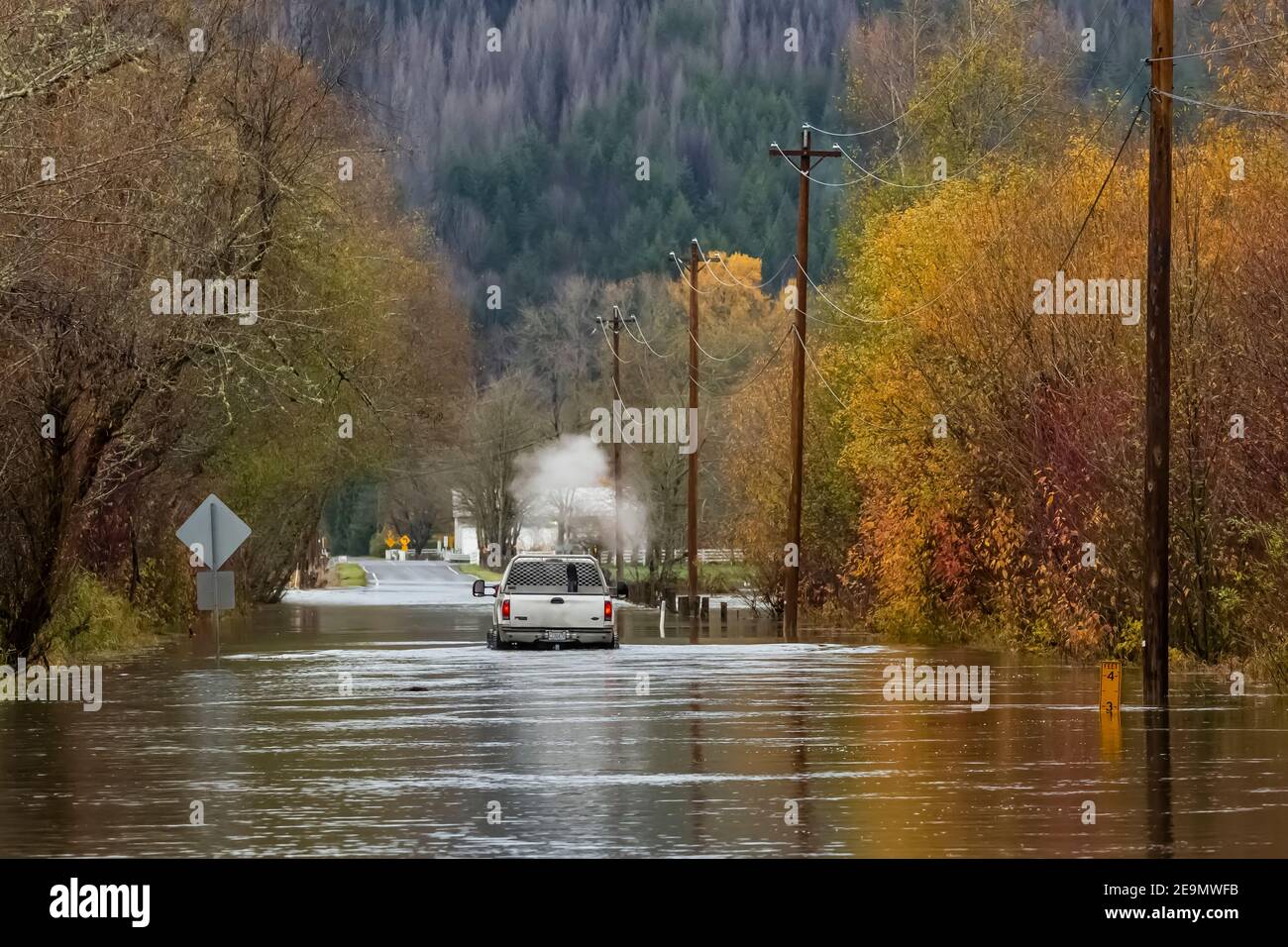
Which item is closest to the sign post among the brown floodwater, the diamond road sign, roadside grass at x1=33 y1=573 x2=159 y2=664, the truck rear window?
the diamond road sign

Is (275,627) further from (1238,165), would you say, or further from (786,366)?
(1238,165)

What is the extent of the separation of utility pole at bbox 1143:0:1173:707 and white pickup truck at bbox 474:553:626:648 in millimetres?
15122

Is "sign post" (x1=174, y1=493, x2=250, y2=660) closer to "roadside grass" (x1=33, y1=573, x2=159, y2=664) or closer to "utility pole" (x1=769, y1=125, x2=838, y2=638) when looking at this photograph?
"roadside grass" (x1=33, y1=573, x2=159, y2=664)

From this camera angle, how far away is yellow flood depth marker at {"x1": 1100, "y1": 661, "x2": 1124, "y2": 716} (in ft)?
91.6

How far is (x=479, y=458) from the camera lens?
146875 mm

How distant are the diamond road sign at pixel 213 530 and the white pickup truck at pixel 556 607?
6.68 metres

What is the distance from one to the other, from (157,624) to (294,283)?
11.9 metres

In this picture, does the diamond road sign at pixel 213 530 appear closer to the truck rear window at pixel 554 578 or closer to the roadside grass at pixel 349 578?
the truck rear window at pixel 554 578

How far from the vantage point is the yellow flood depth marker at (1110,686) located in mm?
27922

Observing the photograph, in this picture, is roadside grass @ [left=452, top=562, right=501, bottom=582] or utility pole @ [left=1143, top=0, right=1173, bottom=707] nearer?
utility pole @ [left=1143, top=0, right=1173, bottom=707]

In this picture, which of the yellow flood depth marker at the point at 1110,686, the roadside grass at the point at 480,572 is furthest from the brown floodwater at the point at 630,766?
the roadside grass at the point at 480,572

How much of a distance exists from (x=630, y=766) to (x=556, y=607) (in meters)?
22.3

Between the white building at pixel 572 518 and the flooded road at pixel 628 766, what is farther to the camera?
the white building at pixel 572 518
